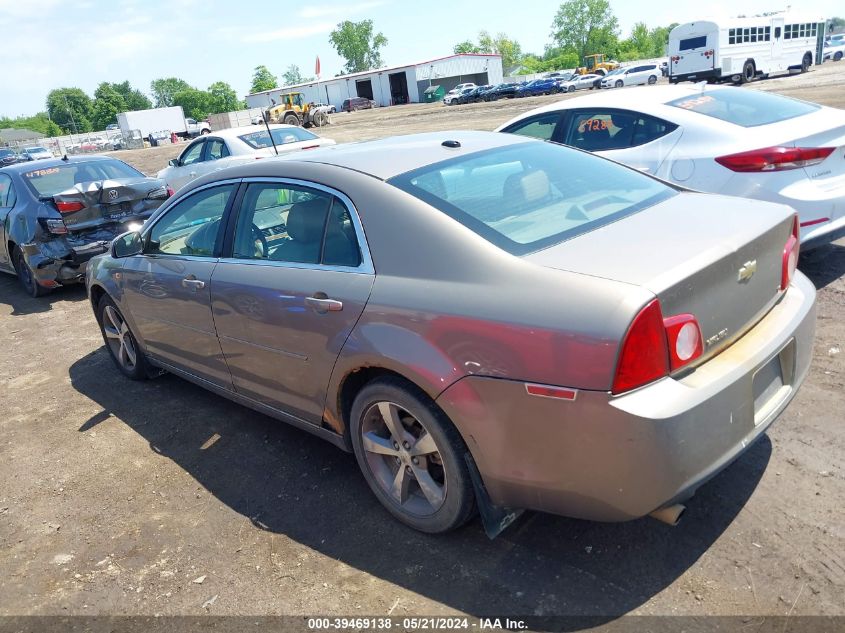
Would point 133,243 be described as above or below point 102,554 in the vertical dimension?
above

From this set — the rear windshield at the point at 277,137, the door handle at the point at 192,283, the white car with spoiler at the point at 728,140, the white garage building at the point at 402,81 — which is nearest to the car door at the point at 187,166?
the rear windshield at the point at 277,137

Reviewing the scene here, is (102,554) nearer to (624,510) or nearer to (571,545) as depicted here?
(571,545)

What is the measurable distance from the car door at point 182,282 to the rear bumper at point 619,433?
6.39 ft

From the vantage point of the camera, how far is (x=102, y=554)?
127 inches

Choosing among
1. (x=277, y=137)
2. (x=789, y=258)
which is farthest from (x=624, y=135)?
(x=277, y=137)

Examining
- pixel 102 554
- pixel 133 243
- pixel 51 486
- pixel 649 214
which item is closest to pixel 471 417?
pixel 649 214

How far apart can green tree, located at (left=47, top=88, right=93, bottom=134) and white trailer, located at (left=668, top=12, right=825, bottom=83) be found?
126 meters

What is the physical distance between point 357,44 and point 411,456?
145m

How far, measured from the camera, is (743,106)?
5.65 metres

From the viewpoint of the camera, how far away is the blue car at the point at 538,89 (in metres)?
54.5

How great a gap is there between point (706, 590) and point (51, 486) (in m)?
3.57

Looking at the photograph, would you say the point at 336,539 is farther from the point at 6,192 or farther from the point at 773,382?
the point at 6,192

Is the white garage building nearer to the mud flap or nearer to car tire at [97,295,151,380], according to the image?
car tire at [97,295,151,380]

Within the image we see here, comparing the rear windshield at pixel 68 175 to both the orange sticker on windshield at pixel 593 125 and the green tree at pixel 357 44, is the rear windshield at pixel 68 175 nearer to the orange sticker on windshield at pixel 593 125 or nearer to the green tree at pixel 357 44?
the orange sticker on windshield at pixel 593 125
